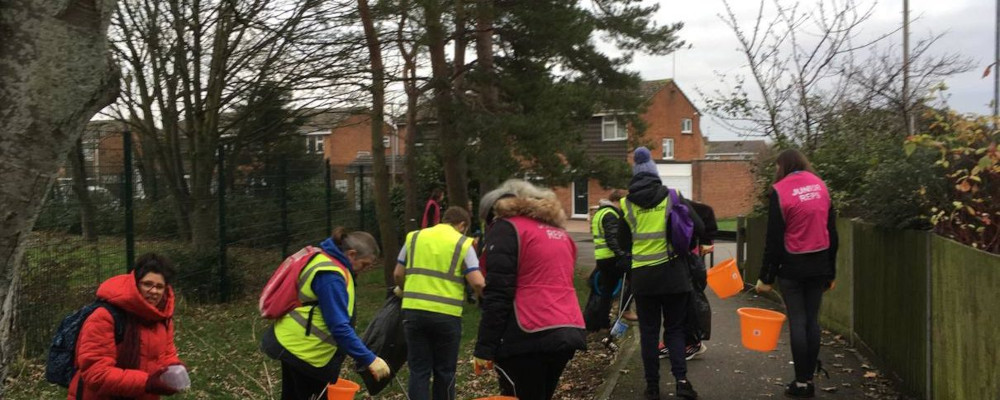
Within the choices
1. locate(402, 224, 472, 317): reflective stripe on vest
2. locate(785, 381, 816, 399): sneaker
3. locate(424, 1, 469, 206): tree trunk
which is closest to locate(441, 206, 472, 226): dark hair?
locate(402, 224, 472, 317): reflective stripe on vest

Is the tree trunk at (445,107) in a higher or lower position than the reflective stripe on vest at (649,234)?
higher

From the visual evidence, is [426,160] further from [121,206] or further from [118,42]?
[121,206]

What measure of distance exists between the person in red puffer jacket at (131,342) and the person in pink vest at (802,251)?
384 cm

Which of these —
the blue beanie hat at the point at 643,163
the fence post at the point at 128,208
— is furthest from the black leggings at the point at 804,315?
the fence post at the point at 128,208

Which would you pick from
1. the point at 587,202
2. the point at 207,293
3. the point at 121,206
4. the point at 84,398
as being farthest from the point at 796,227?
the point at 587,202

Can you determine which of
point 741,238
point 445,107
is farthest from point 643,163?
point 445,107

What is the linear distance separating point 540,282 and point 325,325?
116 centimetres

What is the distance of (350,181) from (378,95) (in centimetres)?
575

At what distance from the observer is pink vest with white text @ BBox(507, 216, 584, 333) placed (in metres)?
3.97

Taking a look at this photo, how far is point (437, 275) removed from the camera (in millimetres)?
4852

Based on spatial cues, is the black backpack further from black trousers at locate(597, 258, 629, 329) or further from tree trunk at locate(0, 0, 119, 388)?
black trousers at locate(597, 258, 629, 329)

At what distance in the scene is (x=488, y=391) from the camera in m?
6.95

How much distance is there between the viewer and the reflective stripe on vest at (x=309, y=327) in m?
4.02

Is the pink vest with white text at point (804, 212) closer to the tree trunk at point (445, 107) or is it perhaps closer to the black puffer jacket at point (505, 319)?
the black puffer jacket at point (505, 319)
